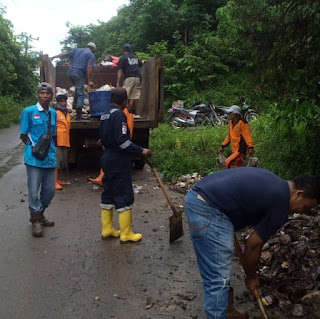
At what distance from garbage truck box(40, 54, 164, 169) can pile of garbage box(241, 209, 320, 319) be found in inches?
150

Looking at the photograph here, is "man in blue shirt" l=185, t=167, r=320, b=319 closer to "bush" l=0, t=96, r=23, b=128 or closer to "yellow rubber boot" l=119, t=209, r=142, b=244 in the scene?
"yellow rubber boot" l=119, t=209, r=142, b=244

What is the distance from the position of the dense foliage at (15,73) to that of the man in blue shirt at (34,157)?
18837 mm

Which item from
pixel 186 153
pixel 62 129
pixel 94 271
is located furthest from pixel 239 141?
pixel 94 271

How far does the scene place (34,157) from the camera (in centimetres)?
462

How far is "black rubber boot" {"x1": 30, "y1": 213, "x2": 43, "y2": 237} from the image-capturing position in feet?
15.3

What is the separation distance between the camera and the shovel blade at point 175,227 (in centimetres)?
446

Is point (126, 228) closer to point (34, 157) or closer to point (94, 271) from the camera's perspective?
→ point (94, 271)

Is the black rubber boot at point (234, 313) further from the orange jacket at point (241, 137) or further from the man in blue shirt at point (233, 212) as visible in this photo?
the orange jacket at point (241, 137)

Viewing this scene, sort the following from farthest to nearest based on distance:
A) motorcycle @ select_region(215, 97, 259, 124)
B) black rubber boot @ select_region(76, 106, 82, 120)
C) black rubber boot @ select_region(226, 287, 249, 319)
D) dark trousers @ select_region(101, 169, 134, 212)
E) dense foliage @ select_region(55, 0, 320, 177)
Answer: motorcycle @ select_region(215, 97, 259, 124), black rubber boot @ select_region(76, 106, 82, 120), dark trousers @ select_region(101, 169, 134, 212), dense foliage @ select_region(55, 0, 320, 177), black rubber boot @ select_region(226, 287, 249, 319)

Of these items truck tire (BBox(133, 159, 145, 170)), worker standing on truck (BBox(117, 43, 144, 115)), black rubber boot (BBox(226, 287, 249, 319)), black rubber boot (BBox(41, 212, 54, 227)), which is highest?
worker standing on truck (BBox(117, 43, 144, 115))

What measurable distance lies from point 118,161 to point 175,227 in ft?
3.32

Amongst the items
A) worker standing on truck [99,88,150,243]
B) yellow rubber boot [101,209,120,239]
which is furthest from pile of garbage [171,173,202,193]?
worker standing on truck [99,88,150,243]

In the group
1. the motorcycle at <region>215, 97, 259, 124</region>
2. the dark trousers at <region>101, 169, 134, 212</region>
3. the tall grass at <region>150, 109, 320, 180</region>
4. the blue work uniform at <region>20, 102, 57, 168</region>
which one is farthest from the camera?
the motorcycle at <region>215, 97, 259, 124</region>

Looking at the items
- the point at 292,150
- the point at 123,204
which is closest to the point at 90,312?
the point at 123,204
